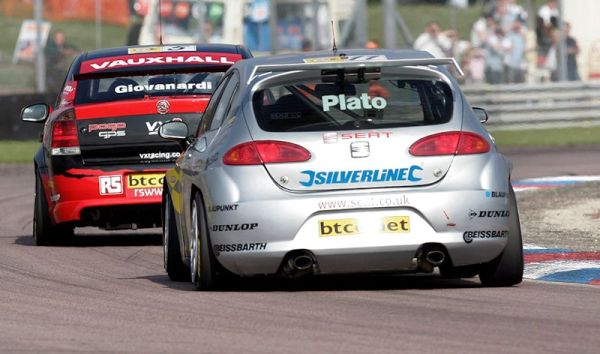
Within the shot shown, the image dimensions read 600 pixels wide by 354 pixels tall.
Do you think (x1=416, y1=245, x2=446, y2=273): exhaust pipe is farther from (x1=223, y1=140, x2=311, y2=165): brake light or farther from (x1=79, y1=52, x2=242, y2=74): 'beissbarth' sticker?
(x1=79, y1=52, x2=242, y2=74): 'beissbarth' sticker

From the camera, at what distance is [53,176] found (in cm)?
1320

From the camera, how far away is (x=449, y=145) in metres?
9.12

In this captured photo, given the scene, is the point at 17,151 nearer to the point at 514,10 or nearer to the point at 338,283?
the point at 514,10

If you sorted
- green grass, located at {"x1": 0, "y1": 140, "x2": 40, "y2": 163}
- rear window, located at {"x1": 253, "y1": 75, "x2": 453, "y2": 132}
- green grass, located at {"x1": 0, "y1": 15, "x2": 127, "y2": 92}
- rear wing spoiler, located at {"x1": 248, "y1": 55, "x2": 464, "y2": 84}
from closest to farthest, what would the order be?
rear window, located at {"x1": 253, "y1": 75, "x2": 453, "y2": 132}
rear wing spoiler, located at {"x1": 248, "y1": 55, "x2": 464, "y2": 84}
green grass, located at {"x1": 0, "y1": 140, "x2": 40, "y2": 163}
green grass, located at {"x1": 0, "y1": 15, "x2": 127, "y2": 92}

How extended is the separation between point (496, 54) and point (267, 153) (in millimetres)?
22140

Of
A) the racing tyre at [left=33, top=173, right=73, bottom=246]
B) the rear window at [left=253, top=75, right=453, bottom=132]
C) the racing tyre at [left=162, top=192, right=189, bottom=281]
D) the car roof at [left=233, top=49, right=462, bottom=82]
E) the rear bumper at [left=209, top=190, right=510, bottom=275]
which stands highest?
the car roof at [left=233, top=49, right=462, bottom=82]

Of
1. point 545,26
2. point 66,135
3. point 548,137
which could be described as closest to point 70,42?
point 545,26

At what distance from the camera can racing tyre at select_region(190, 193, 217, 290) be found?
927 centimetres

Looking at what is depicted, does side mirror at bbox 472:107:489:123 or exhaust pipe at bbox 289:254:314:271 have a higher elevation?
side mirror at bbox 472:107:489:123

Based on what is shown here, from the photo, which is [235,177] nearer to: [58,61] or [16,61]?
[58,61]

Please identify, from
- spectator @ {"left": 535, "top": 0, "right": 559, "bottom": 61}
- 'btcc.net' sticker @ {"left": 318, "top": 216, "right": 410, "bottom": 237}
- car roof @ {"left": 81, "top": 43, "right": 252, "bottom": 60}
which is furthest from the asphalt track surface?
spectator @ {"left": 535, "top": 0, "right": 559, "bottom": 61}

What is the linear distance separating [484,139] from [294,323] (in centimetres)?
187

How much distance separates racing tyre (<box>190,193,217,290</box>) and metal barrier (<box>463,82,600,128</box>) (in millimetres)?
21144

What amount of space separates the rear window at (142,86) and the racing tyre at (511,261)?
4.38m
